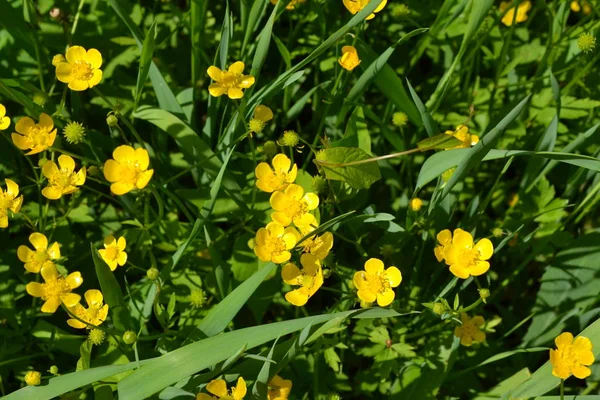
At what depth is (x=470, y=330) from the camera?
90.0 inches

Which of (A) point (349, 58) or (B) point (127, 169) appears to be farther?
(A) point (349, 58)

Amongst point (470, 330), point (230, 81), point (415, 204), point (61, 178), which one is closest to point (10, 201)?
point (61, 178)

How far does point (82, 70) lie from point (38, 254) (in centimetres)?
66

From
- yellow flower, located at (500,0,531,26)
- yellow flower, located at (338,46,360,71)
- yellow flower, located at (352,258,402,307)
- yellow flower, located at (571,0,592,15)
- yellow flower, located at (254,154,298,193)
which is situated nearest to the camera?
yellow flower, located at (352,258,402,307)

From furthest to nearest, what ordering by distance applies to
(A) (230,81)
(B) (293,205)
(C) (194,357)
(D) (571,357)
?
(A) (230,81) → (B) (293,205) → (D) (571,357) → (C) (194,357)

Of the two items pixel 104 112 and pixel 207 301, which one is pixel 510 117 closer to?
pixel 207 301

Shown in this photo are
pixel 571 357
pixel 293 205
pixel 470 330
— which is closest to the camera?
pixel 571 357

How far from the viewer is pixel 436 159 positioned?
1957mm

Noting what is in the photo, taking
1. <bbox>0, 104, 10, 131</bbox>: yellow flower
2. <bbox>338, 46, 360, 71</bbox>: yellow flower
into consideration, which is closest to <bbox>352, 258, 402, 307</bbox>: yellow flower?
<bbox>338, 46, 360, 71</bbox>: yellow flower

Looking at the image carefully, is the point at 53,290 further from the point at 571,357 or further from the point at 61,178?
the point at 571,357

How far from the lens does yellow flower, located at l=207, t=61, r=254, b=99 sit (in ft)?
7.00

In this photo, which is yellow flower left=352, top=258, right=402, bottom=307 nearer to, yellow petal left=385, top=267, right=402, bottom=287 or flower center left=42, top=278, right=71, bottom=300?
yellow petal left=385, top=267, right=402, bottom=287

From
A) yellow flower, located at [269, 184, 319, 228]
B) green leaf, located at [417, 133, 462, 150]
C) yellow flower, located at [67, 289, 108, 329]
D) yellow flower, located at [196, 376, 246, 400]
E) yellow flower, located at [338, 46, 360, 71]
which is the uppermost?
yellow flower, located at [338, 46, 360, 71]

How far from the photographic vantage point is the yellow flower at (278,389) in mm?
2037
